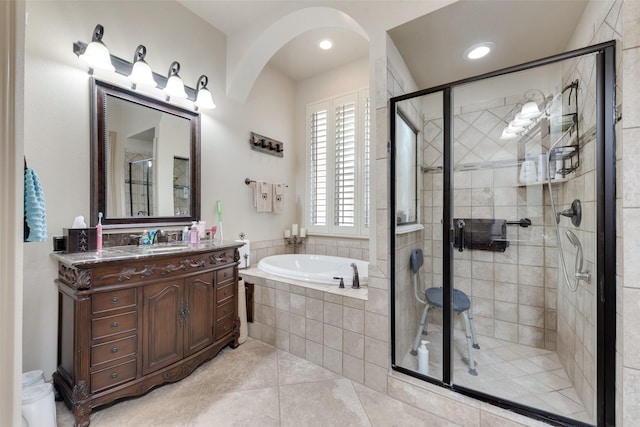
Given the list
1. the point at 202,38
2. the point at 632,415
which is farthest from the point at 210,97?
the point at 632,415

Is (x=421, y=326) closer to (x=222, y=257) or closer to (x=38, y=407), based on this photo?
(x=222, y=257)

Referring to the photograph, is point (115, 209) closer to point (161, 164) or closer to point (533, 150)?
point (161, 164)

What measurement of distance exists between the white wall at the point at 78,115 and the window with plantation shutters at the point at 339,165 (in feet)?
2.95

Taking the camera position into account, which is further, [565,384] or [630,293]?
[565,384]

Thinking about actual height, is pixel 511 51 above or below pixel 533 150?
above

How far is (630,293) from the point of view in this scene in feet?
3.75

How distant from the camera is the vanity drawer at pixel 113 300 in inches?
57.8

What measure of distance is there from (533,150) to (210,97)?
277 cm

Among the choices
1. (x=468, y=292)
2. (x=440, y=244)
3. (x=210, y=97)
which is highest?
(x=210, y=97)

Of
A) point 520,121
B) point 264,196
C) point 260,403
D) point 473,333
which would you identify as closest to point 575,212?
point 520,121

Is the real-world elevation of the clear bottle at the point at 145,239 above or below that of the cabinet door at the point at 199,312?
above

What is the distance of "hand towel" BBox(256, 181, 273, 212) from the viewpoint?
3.01 m

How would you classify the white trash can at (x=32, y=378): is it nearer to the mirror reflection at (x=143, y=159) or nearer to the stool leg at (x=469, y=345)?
the mirror reflection at (x=143, y=159)

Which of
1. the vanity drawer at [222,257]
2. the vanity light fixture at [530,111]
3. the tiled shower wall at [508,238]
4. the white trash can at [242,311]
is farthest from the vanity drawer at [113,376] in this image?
the vanity light fixture at [530,111]
